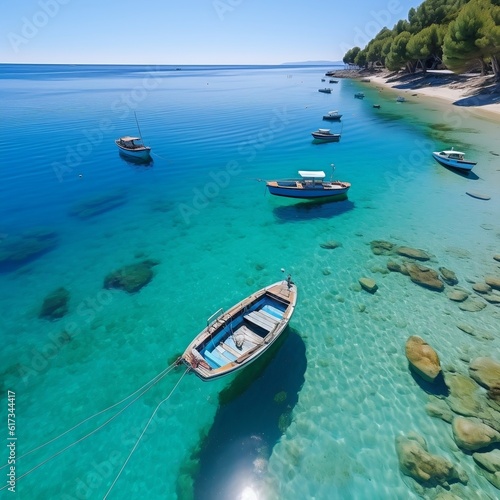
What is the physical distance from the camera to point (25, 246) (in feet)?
88.9

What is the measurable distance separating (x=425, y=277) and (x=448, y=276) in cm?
178

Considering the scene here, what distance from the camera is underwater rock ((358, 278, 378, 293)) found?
65.5ft

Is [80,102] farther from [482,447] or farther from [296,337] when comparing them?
[482,447]

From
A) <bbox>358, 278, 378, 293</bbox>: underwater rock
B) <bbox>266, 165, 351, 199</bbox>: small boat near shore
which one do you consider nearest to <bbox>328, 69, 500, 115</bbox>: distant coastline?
<bbox>266, 165, 351, 199</bbox>: small boat near shore

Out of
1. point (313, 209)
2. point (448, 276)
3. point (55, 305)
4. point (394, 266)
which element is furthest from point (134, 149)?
point (448, 276)

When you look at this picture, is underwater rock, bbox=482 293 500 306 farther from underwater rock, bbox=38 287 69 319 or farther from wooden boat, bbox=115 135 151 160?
wooden boat, bbox=115 135 151 160

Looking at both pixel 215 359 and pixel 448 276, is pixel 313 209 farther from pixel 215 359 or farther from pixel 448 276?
pixel 215 359

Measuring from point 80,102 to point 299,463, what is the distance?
126 metres

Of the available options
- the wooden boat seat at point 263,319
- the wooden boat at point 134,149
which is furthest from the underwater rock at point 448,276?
the wooden boat at point 134,149

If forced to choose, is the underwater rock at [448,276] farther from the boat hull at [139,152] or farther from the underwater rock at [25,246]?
the boat hull at [139,152]

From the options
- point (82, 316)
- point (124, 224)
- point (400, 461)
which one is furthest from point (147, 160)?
point (400, 461)

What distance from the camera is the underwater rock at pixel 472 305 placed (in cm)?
1809

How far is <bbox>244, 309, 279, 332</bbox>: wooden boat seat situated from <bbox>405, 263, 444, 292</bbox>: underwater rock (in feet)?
40.5

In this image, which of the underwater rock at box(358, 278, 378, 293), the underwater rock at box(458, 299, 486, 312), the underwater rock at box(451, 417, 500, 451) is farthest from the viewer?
the underwater rock at box(358, 278, 378, 293)
